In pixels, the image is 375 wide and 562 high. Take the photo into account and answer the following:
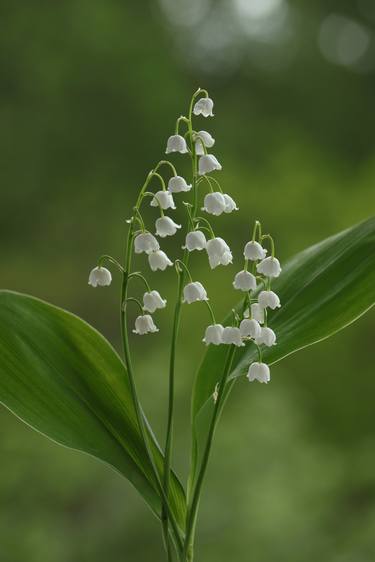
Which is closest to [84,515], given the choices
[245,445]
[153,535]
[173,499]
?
[153,535]

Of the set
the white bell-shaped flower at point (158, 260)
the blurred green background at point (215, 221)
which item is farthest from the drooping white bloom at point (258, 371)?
the blurred green background at point (215, 221)

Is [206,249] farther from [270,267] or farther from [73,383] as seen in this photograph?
[73,383]

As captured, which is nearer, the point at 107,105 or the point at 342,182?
the point at 342,182

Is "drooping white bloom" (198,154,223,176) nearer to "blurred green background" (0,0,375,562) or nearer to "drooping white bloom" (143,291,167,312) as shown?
"drooping white bloom" (143,291,167,312)

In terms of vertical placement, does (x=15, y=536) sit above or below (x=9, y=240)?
below

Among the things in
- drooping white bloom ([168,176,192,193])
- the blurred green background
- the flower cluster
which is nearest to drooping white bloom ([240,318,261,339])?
the flower cluster

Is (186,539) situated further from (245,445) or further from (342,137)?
(342,137)
